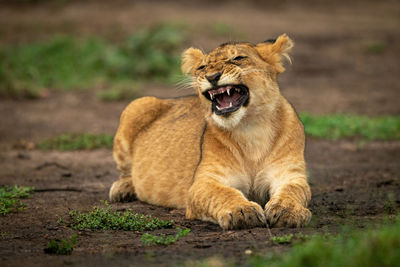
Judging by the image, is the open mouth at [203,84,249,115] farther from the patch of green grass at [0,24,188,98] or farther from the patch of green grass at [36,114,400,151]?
the patch of green grass at [0,24,188,98]

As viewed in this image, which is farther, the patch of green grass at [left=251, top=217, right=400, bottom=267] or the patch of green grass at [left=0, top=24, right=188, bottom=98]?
the patch of green grass at [left=0, top=24, right=188, bottom=98]

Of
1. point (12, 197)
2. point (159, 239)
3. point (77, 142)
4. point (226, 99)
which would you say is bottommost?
point (77, 142)

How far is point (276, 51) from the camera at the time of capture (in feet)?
18.0

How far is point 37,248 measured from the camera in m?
4.31

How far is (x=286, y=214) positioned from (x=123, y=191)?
7.70 feet

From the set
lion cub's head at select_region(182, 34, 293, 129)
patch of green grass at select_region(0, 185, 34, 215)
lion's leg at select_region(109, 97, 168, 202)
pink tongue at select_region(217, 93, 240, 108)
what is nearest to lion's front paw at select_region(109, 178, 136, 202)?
lion's leg at select_region(109, 97, 168, 202)

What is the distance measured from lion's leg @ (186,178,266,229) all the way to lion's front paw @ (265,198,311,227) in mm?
66

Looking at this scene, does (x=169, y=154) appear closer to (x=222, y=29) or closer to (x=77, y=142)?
(x=77, y=142)

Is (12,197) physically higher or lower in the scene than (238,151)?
lower

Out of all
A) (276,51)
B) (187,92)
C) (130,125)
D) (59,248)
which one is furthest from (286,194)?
(187,92)

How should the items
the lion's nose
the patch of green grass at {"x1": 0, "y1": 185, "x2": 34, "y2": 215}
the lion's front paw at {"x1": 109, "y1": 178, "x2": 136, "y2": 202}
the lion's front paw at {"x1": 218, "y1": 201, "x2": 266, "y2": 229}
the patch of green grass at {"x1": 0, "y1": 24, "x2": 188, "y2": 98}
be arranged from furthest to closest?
the patch of green grass at {"x1": 0, "y1": 24, "x2": 188, "y2": 98}, the lion's front paw at {"x1": 109, "y1": 178, "x2": 136, "y2": 202}, the patch of green grass at {"x1": 0, "y1": 185, "x2": 34, "y2": 215}, the lion's nose, the lion's front paw at {"x1": 218, "y1": 201, "x2": 266, "y2": 229}

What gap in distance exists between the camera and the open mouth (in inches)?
196

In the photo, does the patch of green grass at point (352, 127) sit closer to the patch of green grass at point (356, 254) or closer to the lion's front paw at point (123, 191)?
the lion's front paw at point (123, 191)

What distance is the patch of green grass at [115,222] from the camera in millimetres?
4949
